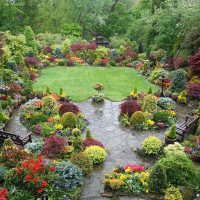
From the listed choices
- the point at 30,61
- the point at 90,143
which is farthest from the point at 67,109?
the point at 30,61

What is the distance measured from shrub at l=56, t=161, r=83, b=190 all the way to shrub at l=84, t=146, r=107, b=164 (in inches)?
75.1

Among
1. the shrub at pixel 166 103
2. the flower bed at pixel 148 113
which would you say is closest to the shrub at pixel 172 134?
the flower bed at pixel 148 113

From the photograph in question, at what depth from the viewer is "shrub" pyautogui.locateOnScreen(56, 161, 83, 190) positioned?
1431cm

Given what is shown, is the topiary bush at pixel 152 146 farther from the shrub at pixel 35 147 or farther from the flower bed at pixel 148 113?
the shrub at pixel 35 147

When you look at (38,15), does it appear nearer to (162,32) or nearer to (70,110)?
(162,32)

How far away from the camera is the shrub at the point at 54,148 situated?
1691 cm

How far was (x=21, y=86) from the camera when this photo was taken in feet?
85.1

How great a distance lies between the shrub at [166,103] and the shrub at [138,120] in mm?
2721

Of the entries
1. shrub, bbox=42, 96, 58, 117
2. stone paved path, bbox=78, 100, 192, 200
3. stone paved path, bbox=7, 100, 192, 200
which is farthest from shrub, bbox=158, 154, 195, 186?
shrub, bbox=42, 96, 58, 117

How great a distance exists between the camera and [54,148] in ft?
55.6

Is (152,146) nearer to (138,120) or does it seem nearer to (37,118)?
(138,120)

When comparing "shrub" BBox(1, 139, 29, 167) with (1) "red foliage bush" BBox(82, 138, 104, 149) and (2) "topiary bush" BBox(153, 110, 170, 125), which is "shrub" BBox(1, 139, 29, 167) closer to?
(1) "red foliage bush" BBox(82, 138, 104, 149)

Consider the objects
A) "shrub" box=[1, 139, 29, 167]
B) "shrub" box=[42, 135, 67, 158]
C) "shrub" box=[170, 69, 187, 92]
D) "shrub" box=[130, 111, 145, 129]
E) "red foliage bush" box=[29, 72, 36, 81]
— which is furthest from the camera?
"red foliage bush" box=[29, 72, 36, 81]

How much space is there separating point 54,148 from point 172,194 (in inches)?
235
